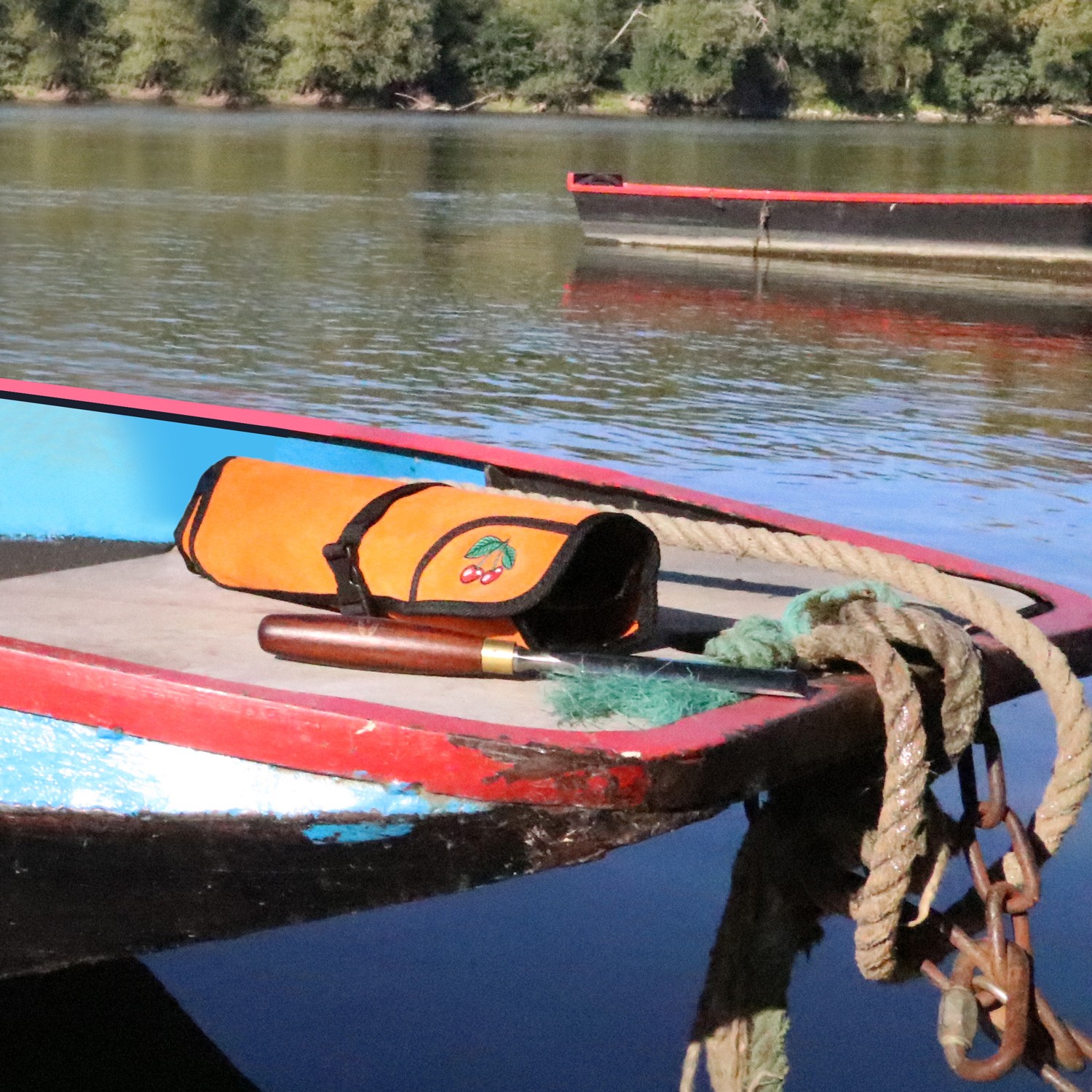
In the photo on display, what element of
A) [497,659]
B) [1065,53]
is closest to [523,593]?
[497,659]

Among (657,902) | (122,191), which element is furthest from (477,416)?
(122,191)

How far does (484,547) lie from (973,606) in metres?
0.78

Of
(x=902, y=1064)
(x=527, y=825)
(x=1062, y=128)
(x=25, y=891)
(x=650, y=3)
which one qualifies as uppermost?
(x=650, y=3)

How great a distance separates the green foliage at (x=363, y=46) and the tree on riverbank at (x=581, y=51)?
6cm

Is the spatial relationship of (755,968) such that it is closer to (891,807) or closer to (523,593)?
(891,807)

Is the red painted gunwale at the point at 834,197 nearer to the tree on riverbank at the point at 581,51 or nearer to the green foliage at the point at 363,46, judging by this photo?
the tree on riverbank at the point at 581,51

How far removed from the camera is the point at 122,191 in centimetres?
2458

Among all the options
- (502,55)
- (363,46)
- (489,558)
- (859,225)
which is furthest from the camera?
(502,55)

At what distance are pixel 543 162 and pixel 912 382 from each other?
24.0m

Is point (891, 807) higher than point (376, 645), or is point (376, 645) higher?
point (376, 645)

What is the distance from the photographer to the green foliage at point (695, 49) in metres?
68.2

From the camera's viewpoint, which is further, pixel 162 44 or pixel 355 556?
pixel 162 44

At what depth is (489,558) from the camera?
291 centimetres

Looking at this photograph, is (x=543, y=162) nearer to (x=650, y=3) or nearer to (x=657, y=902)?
(x=657, y=902)
